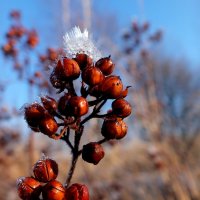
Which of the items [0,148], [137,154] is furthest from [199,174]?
[137,154]

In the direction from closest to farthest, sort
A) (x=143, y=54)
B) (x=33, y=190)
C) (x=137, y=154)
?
(x=33, y=190)
(x=143, y=54)
(x=137, y=154)

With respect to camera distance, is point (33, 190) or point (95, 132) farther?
point (95, 132)

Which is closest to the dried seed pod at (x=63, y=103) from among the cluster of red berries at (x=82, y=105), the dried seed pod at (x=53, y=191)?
the cluster of red berries at (x=82, y=105)

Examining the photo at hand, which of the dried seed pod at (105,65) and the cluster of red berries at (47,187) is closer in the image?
the cluster of red berries at (47,187)

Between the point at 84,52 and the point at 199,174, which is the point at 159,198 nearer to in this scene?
the point at 199,174

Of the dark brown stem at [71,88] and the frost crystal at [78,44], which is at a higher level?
the frost crystal at [78,44]

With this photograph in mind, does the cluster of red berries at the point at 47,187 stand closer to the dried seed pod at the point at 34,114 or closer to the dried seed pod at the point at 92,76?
the dried seed pod at the point at 34,114
